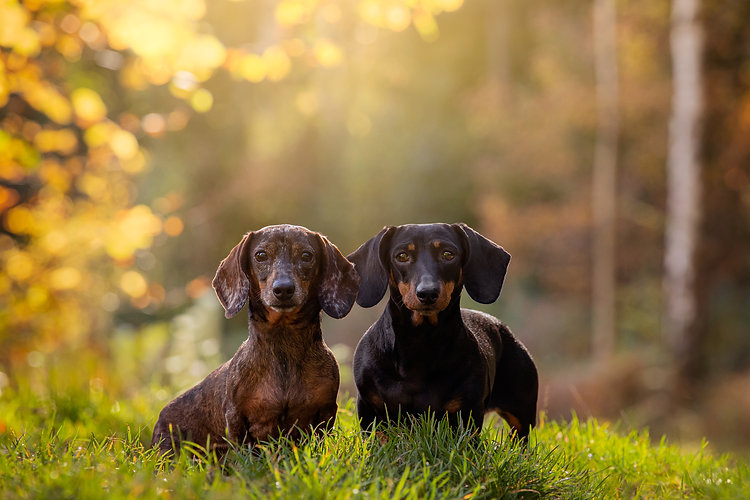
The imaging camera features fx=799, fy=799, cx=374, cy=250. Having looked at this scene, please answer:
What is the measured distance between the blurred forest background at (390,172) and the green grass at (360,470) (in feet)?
7.77

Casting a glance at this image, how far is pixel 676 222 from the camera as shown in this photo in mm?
12641

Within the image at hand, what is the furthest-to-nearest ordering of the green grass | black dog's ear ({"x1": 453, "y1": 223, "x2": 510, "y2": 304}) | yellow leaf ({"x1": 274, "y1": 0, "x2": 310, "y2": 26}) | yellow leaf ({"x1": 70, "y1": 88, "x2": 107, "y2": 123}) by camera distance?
yellow leaf ({"x1": 274, "y1": 0, "x2": 310, "y2": 26}), yellow leaf ({"x1": 70, "y1": 88, "x2": 107, "y2": 123}), black dog's ear ({"x1": 453, "y1": 223, "x2": 510, "y2": 304}), the green grass

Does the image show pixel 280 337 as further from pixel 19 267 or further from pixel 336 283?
pixel 19 267

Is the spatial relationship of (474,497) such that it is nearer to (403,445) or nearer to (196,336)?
(403,445)

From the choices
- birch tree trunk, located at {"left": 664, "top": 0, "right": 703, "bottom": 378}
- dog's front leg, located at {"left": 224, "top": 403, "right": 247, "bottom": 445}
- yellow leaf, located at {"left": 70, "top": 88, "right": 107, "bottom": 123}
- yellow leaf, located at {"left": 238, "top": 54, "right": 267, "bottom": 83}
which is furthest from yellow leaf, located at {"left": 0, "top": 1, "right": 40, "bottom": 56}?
birch tree trunk, located at {"left": 664, "top": 0, "right": 703, "bottom": 378}

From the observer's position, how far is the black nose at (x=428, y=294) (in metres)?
4.07

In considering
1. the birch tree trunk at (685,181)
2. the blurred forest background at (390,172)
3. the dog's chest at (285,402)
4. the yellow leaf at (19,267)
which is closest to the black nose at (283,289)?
the dog's chest at (285,402)

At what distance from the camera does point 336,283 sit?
4301mm

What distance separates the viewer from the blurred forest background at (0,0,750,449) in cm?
783

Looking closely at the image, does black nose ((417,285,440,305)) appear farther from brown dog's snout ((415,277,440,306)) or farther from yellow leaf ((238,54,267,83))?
yellow leaf ((238,54,267,83))

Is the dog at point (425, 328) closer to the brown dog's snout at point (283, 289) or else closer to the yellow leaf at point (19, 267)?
the brown dog's snout at point (283, 289)

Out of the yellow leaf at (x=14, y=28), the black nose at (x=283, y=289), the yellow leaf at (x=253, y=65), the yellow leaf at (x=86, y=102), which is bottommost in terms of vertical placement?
the black nose at (x=283, y=289)

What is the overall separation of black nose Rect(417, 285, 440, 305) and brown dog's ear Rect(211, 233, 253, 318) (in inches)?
36.6

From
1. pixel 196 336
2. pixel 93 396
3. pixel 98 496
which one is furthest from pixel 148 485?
pixel 196 336
